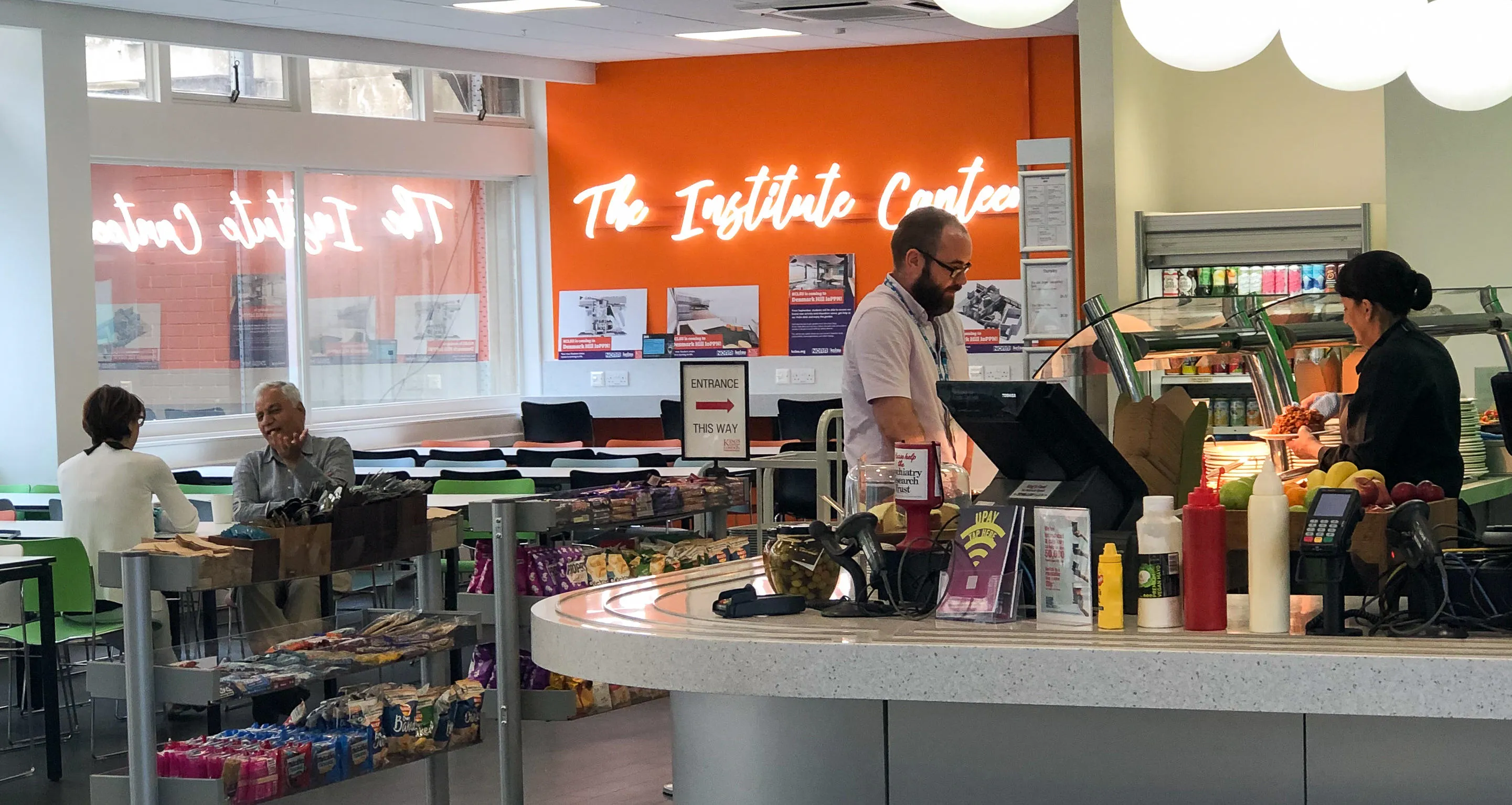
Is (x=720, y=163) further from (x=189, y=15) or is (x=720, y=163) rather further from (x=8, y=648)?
(x=8, y=648)

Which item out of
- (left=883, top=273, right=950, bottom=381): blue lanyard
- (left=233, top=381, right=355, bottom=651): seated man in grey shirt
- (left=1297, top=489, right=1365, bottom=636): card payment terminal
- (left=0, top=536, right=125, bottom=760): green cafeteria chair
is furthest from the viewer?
(left=233, top=381, right=355, bottom=651): seated man in grey shirt

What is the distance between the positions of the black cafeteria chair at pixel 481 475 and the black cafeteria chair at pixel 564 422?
12.7 feet

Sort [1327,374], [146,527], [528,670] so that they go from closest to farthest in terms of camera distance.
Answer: [528,670]
[1327,374]
[146,527]

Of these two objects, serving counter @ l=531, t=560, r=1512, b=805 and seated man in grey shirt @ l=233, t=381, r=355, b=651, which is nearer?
serving counter @ l=531, t=560, r=1512, b=805

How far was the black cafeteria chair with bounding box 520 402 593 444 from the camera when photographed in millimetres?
12352

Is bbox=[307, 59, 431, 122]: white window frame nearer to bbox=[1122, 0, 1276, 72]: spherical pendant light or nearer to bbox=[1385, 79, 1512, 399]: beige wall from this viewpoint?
bbox=[1385, 79, 1512, 399]: beige wall

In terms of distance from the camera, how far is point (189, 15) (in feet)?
32.8

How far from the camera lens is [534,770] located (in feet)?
19.4

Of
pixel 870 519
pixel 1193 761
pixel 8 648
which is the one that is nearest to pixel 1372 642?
pixel 1193 761

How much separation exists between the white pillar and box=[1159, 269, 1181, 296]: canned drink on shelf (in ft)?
20.9

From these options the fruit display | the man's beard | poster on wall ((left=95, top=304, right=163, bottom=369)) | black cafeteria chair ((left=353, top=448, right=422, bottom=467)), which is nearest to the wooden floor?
the man's beard

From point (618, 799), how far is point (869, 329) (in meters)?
2.03

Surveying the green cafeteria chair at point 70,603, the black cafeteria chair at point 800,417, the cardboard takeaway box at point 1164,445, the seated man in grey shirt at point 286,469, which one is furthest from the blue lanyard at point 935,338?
the black cafeteria chair at point 800,417

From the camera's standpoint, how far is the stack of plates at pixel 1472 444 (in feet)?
18.5
